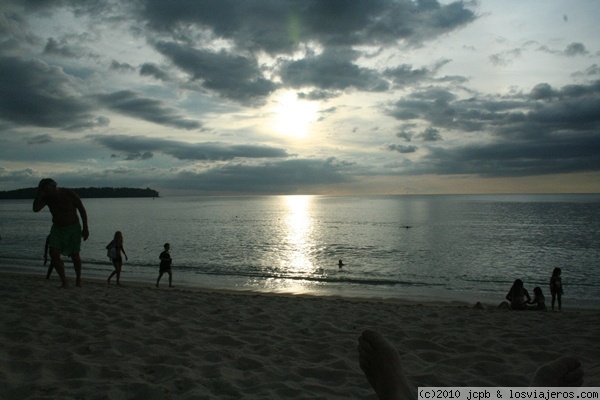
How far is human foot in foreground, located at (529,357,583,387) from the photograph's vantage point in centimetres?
258

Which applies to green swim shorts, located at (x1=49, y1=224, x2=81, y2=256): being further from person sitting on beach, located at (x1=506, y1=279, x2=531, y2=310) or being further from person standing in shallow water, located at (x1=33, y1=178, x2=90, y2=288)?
person sitting on beach, located at (x1=506, y1=279, x2=531, y2=310)

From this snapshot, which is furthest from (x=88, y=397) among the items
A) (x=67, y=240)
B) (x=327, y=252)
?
(x=327, y=252)

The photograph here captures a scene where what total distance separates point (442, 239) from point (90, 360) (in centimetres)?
3885

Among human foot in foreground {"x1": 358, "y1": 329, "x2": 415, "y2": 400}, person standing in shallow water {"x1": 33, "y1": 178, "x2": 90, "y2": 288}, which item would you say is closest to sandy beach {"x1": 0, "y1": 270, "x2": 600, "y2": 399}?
human foot in foreground {"x1": 358, "y1": 329, "x2": 415, "y2": 400}

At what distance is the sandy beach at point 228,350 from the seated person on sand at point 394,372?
1.96ft

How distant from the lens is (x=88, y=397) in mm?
2945

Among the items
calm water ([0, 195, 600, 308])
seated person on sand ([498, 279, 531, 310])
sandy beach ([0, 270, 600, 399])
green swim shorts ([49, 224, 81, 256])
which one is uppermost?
green swim shorts ([49, 224, 81, 256])

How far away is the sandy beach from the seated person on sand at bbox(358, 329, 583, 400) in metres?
0.60

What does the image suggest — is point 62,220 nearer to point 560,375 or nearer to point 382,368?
point 382,368

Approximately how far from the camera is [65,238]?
7.45m

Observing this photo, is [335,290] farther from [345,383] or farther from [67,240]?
[345,383]

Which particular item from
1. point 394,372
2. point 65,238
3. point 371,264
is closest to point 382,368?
point 394,372

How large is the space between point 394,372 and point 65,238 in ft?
22.8

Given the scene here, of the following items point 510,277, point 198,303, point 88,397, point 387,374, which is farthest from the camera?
point 510,277
